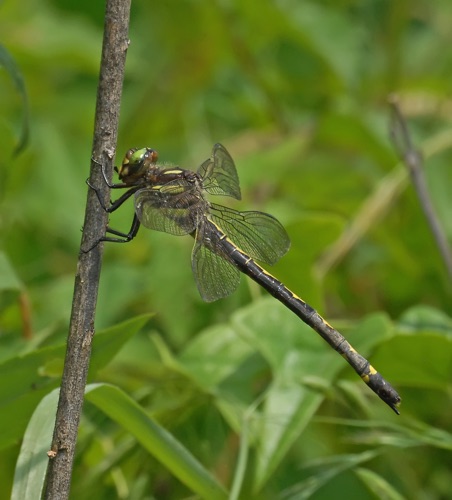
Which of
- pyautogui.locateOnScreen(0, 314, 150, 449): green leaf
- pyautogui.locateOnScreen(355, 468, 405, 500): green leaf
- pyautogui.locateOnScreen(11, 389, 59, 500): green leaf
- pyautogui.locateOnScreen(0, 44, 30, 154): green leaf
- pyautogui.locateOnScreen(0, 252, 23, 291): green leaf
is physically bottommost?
pyautogui.locateOnScreen(355, 468, 405, 500): green leaf

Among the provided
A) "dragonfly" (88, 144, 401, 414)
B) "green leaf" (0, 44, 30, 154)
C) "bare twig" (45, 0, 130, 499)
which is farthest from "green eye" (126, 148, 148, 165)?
"bare twig" (45, 0, 130, 499)

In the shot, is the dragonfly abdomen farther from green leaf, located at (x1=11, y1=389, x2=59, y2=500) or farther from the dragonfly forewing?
green leaf, located at (x1=11, y1=389, x2=59, y2=500)

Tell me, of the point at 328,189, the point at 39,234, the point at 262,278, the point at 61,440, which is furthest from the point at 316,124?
the point at 61,440

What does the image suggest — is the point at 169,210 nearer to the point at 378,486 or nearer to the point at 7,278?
the point at 7,278

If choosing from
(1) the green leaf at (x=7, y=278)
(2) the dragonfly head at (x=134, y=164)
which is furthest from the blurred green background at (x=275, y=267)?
(2) the dragonfly head at (x=134, y=164)

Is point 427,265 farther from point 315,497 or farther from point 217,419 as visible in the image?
point 217,419

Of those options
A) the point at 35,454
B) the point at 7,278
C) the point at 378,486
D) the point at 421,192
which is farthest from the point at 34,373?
the point at 421,192
